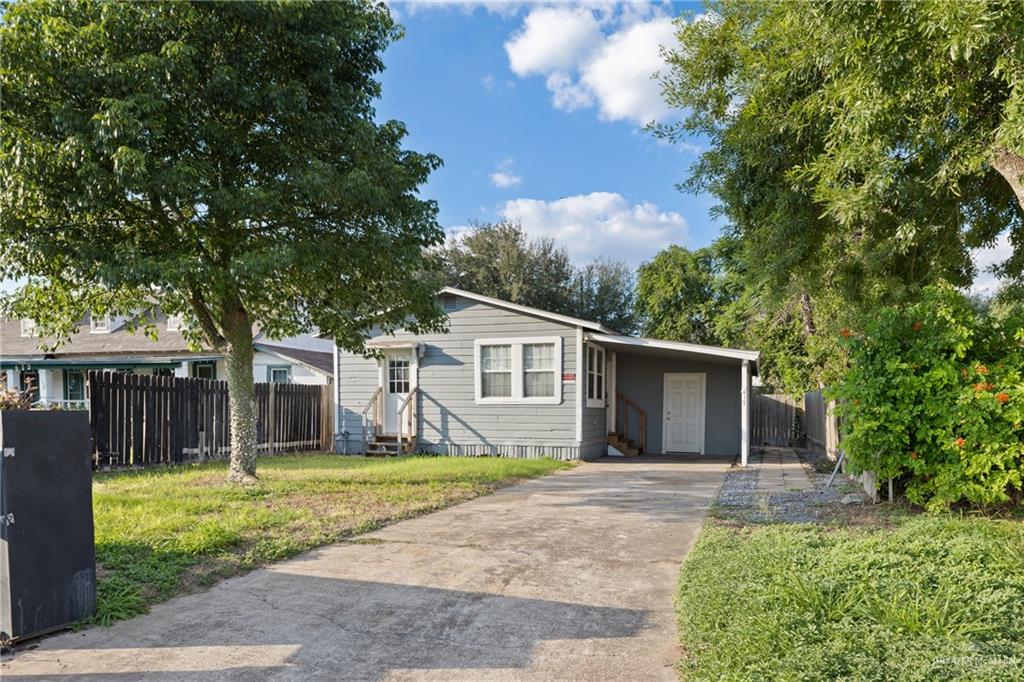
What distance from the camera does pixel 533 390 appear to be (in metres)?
14.4

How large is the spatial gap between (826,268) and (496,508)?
605 centimetres

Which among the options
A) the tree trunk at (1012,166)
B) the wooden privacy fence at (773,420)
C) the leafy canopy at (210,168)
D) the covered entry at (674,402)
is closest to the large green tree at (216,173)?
the leafy canopy at (210,168)

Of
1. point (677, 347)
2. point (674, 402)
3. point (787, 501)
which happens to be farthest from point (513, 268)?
point (787, 501)

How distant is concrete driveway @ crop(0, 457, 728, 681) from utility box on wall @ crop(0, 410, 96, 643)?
186mm

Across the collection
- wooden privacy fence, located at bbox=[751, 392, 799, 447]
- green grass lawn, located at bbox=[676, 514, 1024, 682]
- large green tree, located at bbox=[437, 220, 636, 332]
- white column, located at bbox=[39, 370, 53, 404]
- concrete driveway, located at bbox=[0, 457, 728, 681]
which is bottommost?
wooden privacy fence, located at bbox=[751, 392, 799, 447]

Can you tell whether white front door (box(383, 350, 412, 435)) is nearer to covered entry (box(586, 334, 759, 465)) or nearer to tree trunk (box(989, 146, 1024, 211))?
covered entry (box(586, 334, 759, 465))

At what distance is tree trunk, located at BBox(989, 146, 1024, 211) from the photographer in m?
5.96

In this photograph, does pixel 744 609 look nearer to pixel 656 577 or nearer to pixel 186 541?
pixel 656 577

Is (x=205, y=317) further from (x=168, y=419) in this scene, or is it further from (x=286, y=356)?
(x=286, y=356)

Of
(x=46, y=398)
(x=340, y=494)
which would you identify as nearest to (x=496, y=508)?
(x=340, y=494)

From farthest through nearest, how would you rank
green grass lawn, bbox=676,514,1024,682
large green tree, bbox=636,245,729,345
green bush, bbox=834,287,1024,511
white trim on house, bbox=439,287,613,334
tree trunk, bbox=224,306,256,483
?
large green tree, bbox=636,245,729,345 → white trim on house, bbox=439,287,613,334 → tree trunk, bbox=224,306,256,483 → green bush, bbox=834,287,1024,511 → green grass lawn, bbox=676,514,1024,682

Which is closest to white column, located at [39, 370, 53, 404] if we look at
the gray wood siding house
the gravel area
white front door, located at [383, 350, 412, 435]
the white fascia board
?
the gray wood siding house

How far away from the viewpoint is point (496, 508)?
7.97 metres

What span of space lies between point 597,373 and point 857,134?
944 centimetres
